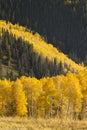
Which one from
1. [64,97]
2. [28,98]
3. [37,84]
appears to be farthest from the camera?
[28,98]

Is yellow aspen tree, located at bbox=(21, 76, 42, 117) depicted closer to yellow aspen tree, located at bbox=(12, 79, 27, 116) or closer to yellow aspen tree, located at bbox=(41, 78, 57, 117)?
yellow aspen tree, located at bbox=(12, 79, 27, 116)

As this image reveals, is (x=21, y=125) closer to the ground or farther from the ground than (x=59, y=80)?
farther from the ground

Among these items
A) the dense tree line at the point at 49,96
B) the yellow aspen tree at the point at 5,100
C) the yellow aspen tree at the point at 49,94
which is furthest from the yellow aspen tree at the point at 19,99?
the yellow aspen tree at the point at 49,94

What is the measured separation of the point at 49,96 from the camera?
94562mm

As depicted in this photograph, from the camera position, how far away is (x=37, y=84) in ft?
356

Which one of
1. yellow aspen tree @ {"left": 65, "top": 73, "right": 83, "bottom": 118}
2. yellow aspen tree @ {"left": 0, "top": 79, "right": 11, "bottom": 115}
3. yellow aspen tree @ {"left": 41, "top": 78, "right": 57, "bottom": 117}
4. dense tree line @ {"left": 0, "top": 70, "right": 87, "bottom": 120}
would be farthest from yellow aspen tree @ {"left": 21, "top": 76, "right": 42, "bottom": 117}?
yellow aspen tree @ {"left": 65, "top": 73, "right": 83, "bottom": 118}

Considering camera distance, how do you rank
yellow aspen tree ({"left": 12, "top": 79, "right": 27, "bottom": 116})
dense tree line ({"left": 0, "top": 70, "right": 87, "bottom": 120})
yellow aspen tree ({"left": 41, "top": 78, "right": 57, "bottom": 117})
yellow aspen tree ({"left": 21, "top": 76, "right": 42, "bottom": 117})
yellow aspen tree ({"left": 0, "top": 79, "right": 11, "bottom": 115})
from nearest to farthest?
yellow aspen tree ({"left": 41, "top": 78, "right": 57, "bottom": 117}) → dense tree line ({"left": 0, "top": 70, "right": 87, "bottom": 120}) → yellow aspen tree ({"left": 21, "top": 76, "right": 42, "bottom": 117}) → yellow aspen tree ({"left": 12, "top": 79, "right": 27, "bottom": 116}) → yellow aspen tree ({"left": 0, "top": 79, "right": 11, "bottom": 115})

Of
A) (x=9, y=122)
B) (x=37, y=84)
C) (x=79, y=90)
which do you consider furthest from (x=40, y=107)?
(x=9, y=122)

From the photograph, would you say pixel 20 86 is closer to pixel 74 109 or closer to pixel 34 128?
pixel 74 109

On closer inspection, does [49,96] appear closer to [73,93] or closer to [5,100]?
[73,93]

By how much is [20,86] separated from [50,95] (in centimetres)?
1744

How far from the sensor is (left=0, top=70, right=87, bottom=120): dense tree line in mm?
93438

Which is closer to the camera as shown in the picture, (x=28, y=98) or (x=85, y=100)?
(x=85, y=100)

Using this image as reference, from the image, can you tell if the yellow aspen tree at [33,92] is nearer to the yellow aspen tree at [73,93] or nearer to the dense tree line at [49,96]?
the dense tree line at [49,96]
